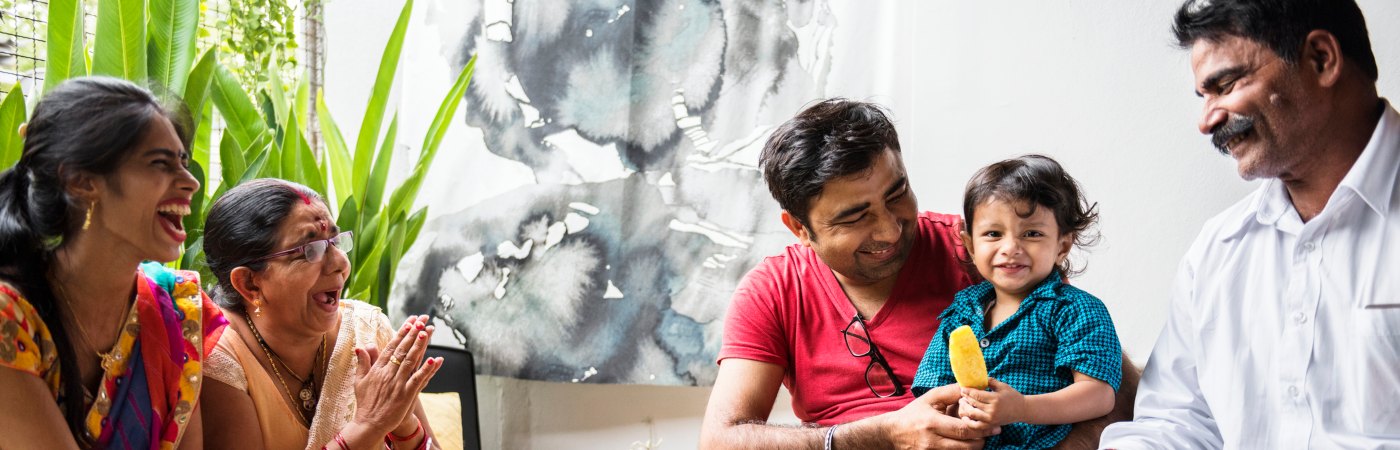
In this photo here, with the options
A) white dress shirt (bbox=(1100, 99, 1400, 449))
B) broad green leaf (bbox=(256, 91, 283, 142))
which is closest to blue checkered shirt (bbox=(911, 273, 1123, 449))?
white dress shirt (bbox=(1100, 99, 1400, 449))

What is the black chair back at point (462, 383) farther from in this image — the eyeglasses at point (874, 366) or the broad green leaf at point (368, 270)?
the eyeglasses at point (874, 366)

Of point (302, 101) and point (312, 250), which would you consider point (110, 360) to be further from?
point (302, 101)

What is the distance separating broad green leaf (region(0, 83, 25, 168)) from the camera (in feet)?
7.43

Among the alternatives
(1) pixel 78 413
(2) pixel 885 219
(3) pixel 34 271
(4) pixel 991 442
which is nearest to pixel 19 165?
(3) pixel 34 271

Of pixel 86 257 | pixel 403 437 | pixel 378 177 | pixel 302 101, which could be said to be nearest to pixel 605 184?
pixel 378 177

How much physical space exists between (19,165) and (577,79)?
5.98ft

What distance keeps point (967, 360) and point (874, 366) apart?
0.45 metres

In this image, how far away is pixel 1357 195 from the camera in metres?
1.71

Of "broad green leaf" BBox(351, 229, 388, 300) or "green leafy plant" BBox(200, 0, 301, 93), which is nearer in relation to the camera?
"broad green leaf" BBox(351, 229, 388, 300)

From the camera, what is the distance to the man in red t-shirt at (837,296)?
85.4 inches

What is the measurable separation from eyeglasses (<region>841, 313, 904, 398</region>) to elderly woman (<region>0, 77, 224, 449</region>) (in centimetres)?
134

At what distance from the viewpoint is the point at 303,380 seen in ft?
7.23

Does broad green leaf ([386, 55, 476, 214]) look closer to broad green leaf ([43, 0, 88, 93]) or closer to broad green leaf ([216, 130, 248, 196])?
broad green leaf ([216, 130, 248, 196])

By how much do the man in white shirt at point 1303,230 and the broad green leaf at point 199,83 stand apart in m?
2.20
